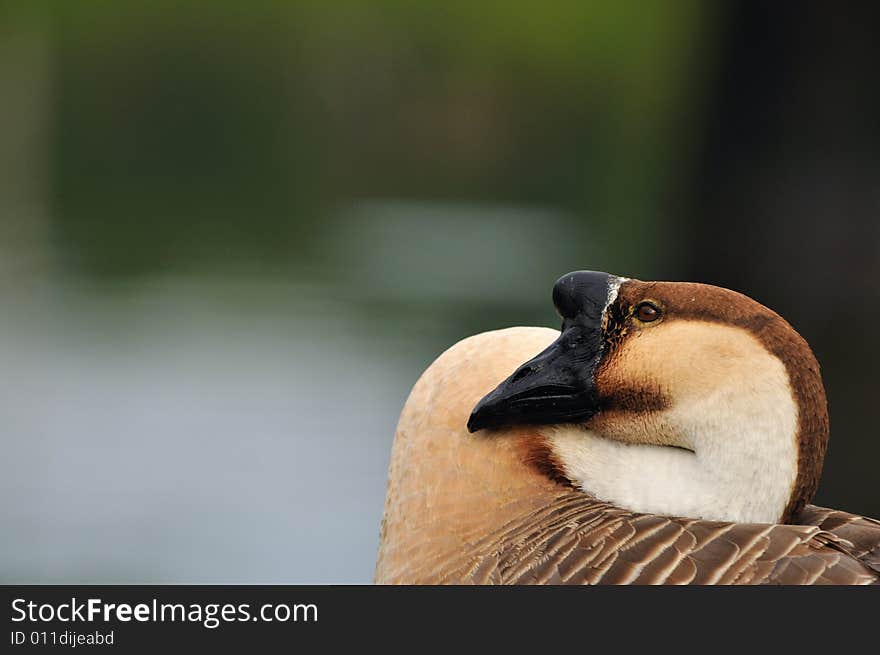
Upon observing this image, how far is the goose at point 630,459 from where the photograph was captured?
1.30 meters

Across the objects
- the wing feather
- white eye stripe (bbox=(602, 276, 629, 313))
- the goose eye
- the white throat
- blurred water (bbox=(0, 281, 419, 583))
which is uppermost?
white eye stripe (bbox=(602, 276, 629, 313))

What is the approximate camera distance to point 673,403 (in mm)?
1386

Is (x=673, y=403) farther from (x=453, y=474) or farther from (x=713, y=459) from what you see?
(x=453, y=474)

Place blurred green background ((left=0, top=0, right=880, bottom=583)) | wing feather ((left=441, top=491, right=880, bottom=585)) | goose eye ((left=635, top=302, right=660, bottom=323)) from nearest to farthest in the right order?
wing feather ((left=441, top=491, right=880, bottom=585)), goose eye ((left=635, top=302, right=660, bottom=323)), blurred green background ((left=0, top=0, right=880, bottom=583))

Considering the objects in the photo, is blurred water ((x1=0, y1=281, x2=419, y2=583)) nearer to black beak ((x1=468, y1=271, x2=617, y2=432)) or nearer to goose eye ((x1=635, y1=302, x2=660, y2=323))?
black beak ((x1=468, y1=271, x2=617, y2=432))

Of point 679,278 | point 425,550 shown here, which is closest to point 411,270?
point 679,278

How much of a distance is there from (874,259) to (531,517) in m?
5.57

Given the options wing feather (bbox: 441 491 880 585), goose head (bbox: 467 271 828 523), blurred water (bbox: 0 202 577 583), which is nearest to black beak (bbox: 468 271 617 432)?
goose head (bbox: 467 271 828 523)

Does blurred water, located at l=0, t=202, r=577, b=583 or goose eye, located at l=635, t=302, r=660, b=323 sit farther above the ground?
goose eye, located at l=635, t=302, r=660, b=323

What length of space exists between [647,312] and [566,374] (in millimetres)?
124

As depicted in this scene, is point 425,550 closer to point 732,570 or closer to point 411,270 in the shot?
point 732,570

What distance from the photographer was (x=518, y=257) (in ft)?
22.3

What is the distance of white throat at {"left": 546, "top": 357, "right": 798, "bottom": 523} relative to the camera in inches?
51.9

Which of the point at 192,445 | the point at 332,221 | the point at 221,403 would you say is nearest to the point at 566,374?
the point at 192,445
